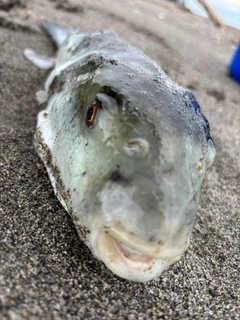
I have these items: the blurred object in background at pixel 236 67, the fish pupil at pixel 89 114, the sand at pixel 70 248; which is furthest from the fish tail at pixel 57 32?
the fish pupil at pixel 89 114

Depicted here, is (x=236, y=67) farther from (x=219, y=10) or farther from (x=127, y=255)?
(x=219, y=10)

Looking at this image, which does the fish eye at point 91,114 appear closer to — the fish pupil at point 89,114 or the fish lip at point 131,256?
the fish pupil at point 89,114

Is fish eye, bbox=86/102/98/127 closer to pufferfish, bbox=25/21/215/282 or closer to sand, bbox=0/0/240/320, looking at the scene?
pufferfish, bbox=25/21/215/282

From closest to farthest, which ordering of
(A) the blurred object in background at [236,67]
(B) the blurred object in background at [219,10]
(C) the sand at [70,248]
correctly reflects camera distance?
(C) the sand at [70,248] → (A) the blurred object in background at [236,67] → (B) the blurred object in background at [219,10]

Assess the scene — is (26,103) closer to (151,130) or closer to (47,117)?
(47,117)

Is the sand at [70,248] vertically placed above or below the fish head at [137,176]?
below

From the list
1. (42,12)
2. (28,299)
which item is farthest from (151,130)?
(42,12)
